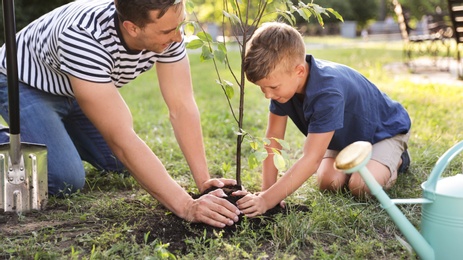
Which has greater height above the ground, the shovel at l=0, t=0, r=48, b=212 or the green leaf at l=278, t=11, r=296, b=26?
the green leaf at l=278, t=11, r=296, b=26

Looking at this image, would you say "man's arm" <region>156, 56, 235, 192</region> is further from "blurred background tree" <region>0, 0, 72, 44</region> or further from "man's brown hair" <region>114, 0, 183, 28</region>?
"blurred background tree" <region>0, 0, 72, 44</region>

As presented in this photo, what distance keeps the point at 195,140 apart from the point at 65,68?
2.09ft

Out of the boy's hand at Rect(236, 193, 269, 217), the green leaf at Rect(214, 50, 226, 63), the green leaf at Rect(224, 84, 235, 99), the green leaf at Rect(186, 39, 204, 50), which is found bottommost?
the boy's hand at Rect(236, 193, 269, 217)

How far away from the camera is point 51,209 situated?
2.43 m

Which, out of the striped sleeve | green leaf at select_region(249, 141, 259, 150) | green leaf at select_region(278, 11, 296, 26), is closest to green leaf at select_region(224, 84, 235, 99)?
green leaf at select_region(249, 141, 259, 150)

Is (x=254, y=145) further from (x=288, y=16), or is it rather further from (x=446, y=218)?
(x=446, y=218)

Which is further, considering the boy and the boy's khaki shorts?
the boy's khaki shorts

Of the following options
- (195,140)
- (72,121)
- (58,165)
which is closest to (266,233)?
(195,140)

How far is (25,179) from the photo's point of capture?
237cm

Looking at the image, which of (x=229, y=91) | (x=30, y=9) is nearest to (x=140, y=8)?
(x=229, y=91)

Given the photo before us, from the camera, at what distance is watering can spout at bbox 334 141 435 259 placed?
1.51 metres

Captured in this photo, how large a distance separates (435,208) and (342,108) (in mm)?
695

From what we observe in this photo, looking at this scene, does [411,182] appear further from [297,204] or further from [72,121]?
[72,121]

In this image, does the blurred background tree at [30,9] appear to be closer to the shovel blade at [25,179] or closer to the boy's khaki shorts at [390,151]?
the shovel blade at [25,179]
